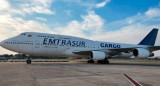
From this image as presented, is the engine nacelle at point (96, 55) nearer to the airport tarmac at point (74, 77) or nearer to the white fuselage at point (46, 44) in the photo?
the white fuselage at point (46, 44)

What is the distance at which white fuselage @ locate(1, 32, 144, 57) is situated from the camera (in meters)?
20.4

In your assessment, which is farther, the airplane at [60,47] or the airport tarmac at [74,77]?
the airplane at [60,47]

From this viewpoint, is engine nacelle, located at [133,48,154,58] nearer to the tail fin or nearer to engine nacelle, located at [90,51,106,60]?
engine nacelle, located at [90,51,106,60]

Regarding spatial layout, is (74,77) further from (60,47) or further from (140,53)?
(140,53)

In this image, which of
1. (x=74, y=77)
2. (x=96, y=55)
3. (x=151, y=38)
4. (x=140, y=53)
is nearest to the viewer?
(x=74, y=77)

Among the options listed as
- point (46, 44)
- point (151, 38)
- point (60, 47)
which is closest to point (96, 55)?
point (60, 47)

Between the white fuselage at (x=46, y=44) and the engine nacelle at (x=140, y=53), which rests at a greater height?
the white fuselage at (x=46, y=44)

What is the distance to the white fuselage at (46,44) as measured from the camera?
20.4 m

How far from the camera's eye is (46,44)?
2205 centimetres

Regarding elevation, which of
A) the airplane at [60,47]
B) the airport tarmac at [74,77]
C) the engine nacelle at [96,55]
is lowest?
the airport tarmac at [74,77]

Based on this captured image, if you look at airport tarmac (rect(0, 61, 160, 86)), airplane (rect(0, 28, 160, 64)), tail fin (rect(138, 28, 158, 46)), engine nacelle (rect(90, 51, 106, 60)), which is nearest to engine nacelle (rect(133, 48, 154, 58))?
airplane (rect(0, 28, 160, 64))

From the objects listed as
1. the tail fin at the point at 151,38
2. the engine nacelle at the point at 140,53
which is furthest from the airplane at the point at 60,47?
the tail fin at the point at 151,38

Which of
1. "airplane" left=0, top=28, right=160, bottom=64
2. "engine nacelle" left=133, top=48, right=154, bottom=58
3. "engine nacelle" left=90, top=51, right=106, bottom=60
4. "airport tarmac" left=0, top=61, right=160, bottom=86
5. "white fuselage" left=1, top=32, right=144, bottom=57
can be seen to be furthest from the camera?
"engine nacelle" left=90, top=51, right=106, bottom=60

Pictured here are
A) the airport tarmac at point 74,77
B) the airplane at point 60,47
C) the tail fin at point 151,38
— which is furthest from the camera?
the tail fin at point 151,38
